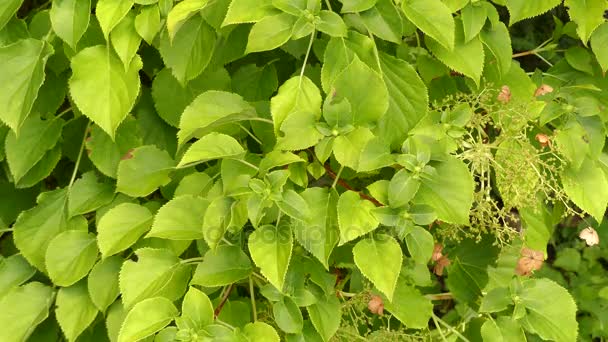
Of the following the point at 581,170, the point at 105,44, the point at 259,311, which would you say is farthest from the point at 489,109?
the point at 105,44

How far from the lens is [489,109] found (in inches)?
57.1

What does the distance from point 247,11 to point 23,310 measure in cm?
81

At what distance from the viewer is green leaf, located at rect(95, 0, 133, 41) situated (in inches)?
53.2

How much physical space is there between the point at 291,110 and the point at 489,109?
412 mm

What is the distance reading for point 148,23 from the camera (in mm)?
1384

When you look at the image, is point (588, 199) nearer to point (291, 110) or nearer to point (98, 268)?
point (291, 110)

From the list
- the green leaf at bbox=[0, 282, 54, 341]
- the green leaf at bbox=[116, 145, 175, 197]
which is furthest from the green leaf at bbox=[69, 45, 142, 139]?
the green leaf at bbox=[0, 282, 54, 341]

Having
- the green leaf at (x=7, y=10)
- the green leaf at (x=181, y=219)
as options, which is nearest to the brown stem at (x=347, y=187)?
the green leaf at (x=181, y=219)

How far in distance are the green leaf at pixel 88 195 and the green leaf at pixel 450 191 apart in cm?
70

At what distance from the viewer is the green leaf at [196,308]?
51.2 inches

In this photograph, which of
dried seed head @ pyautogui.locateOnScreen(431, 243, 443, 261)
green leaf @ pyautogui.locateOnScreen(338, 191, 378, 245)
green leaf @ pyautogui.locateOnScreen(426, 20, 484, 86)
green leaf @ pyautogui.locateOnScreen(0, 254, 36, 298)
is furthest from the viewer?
dried seed head @ pyautogui.locateOnScreen(431, 243, 443, 261)

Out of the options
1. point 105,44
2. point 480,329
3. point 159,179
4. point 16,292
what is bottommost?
point 480,329

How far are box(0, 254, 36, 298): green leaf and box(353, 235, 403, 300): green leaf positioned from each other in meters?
0.78

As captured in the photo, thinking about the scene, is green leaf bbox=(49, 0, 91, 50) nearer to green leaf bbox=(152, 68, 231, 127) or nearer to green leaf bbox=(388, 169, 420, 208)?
green leaf bbox=(152, 68, 231, 127)
